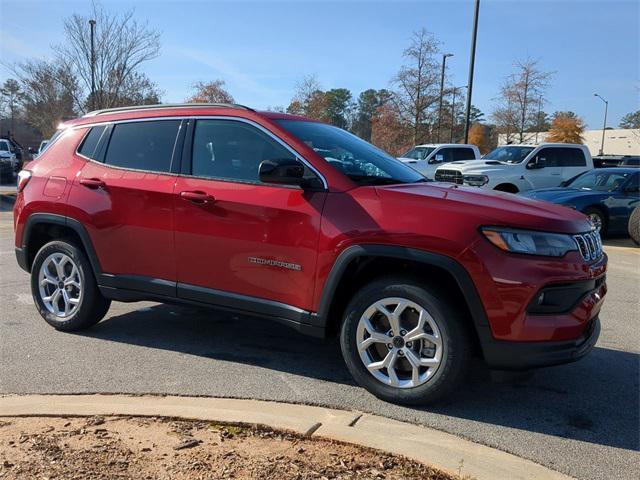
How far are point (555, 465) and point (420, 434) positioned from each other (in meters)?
0.71

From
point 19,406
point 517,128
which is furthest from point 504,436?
point 517,128

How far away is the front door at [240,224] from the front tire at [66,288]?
104 cm

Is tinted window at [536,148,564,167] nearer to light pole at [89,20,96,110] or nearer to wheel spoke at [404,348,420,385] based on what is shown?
wheel spoke at [404,348,420,385]

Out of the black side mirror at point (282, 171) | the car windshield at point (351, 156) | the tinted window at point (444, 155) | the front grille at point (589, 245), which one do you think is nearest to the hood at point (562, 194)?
the tinted window at point (444, 155)

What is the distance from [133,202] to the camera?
Result: 448 cm

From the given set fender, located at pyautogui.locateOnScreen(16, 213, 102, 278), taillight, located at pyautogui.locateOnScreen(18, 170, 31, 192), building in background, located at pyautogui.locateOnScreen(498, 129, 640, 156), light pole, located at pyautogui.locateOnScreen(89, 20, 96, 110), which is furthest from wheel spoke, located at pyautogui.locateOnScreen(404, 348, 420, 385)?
building in background, located at pyautogui.locateOnScreen(498, 129, 640, 156)

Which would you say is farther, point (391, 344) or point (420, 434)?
point (391, 344)

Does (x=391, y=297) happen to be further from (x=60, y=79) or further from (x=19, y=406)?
(x=60, y=79)

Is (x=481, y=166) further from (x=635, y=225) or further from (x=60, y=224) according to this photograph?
(x=60, y=224)

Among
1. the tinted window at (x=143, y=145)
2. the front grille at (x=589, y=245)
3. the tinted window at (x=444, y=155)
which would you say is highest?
the tinted window at (x=444, y=155)

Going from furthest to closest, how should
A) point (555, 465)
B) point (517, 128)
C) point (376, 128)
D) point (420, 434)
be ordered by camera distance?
1. point (517, 128)
2. point (376, 128)
3. point (420, 434)
4. point (555, 465)

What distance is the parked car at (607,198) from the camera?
38.6 ft

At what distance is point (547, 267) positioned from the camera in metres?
3.26

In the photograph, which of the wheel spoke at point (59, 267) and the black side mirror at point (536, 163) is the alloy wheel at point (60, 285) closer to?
the wheel spoke at point (59, 267)
